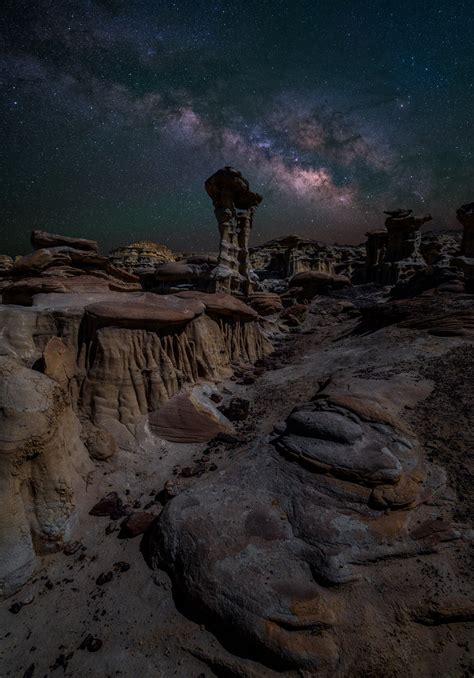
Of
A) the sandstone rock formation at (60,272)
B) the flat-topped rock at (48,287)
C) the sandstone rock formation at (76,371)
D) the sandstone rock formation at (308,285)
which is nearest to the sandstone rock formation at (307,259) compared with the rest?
the sandstone rock formation at (308,285)

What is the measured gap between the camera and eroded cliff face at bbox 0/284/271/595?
4.46 metres

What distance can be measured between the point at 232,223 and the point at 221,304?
35.7ft

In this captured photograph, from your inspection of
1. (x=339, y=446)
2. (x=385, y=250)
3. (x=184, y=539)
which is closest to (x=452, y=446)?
(x=339, y=446)

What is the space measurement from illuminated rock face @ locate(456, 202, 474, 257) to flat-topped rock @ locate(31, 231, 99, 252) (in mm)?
32194

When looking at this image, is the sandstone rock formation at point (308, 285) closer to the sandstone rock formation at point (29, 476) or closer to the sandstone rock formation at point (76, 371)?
the sandstone rock formation at point (76, 371)

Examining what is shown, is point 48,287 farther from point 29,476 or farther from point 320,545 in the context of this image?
point 320,545

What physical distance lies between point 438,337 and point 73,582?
1148 centimetres

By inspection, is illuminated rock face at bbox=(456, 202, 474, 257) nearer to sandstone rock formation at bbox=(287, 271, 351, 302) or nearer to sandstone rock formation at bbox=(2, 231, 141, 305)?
sandstone rock formation at bbox=(287, 271, 351, 302)

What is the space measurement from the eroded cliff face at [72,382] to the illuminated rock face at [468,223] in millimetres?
28273

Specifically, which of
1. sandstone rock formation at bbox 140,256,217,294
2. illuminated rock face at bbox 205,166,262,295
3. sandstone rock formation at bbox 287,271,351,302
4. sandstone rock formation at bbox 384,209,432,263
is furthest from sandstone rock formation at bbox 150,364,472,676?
sandstone rock formation at bbox 384,209,432,263

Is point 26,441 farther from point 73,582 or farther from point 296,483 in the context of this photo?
point 296,483

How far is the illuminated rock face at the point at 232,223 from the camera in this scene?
18.3 m

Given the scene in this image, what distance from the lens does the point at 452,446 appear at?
524cm

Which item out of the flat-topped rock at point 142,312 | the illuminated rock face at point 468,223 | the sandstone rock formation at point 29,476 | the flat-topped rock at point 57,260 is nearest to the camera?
the sandstone rock formation at point 29,476
